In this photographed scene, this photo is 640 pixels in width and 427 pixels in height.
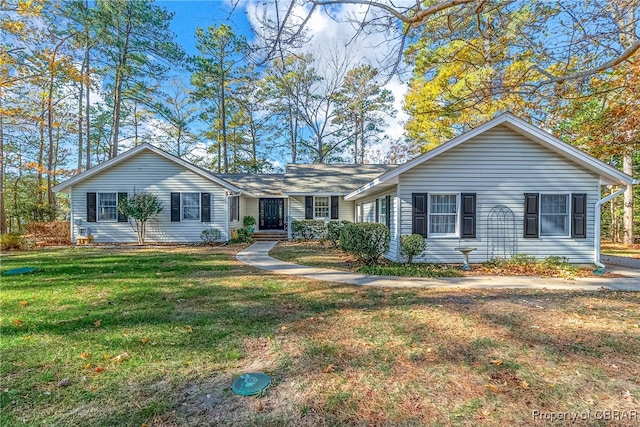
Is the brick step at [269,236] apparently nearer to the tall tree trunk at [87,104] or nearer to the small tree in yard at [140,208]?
the small tree in yard at [140,208]

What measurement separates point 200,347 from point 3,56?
18.5m

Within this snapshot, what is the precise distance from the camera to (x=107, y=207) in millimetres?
14328

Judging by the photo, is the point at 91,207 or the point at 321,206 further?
the point at 321,206

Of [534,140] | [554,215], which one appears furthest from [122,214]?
[554,215]

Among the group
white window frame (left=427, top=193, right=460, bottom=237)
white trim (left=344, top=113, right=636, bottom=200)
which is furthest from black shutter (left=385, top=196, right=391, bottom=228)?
white trim (left=344, top=113, right=636, bottom=200)

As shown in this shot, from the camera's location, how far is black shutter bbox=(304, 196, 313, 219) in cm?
1648

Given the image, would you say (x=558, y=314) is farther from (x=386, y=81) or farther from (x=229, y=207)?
(x=229, y=207)

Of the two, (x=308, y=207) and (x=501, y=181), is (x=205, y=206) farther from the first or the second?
(x=501, y=181)

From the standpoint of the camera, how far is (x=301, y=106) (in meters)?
26.9

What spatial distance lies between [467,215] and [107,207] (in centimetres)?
1540

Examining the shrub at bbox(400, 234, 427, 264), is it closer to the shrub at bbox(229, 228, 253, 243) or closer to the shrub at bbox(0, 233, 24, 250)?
the shrub at bbox(229, 228, 253, 243)

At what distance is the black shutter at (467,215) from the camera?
9.20 m

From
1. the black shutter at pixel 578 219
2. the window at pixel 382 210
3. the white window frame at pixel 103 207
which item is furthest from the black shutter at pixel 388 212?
the white window frame at pixel 103 207

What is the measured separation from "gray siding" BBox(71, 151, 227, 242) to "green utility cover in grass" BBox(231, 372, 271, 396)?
1233 cm
